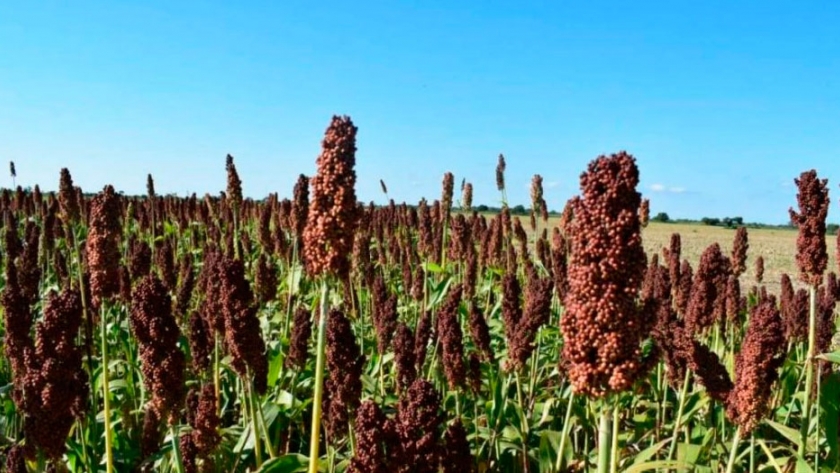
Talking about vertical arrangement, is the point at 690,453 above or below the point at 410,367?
below

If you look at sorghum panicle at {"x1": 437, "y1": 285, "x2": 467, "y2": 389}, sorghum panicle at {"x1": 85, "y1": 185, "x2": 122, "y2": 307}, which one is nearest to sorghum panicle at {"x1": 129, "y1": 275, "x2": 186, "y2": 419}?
sorghum panicle at {"x1": 85, "y1": 185, "x2": 122, "y2": 307}

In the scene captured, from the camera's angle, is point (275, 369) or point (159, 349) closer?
point (159, 349)

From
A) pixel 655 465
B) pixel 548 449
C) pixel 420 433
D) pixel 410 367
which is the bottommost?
pixel 548 449

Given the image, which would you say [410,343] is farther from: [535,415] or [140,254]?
[140,254]

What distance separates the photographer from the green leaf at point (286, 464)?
3852 mm

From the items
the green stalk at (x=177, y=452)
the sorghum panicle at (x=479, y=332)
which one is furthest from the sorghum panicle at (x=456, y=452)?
the sorghum panicle at (x=479, y=332)

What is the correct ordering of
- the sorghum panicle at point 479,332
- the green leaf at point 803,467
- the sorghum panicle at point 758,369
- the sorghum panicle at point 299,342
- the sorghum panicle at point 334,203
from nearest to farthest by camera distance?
1. the sorghum panicle at point 334,203
2. the sorghum panicle at point 758,369
3. the green leaf at point 803,467
4. the sorghum panicle at point 299,342
5. the sorghum panicle at point 479,332

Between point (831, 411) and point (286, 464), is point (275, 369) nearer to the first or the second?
point (286, 464)

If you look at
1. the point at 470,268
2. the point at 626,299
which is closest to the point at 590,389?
the point at 626,299

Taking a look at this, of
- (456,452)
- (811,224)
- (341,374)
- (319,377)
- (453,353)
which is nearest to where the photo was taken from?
(319,377)

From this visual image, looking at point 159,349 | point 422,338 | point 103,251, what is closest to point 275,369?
point 422,338

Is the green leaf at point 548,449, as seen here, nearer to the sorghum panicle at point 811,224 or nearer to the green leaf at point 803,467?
the green leaf at point 803,467

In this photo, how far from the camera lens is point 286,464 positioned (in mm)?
3896

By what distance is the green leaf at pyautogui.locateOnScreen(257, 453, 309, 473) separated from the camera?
3852mm
